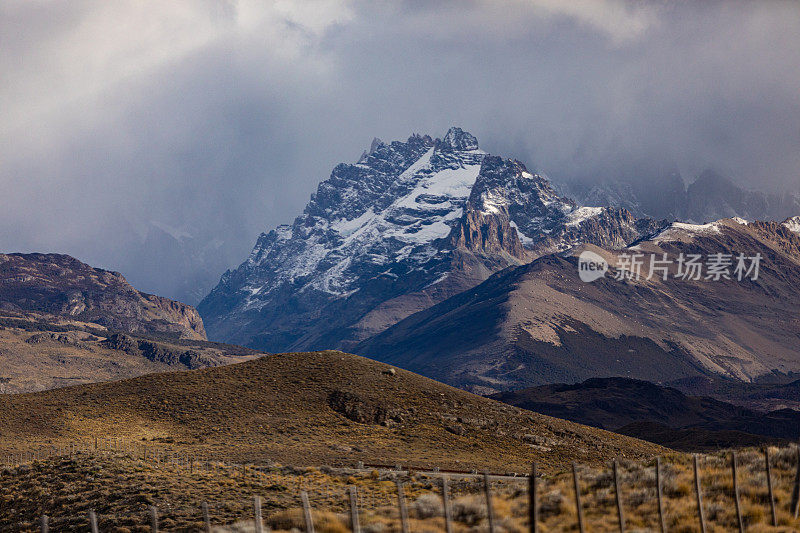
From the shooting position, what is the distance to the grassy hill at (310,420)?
84.6 meters

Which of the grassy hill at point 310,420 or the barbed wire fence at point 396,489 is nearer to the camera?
the barbed wire fence at point 396,489

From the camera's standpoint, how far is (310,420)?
9644 centimetres

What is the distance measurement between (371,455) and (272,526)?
167 feet

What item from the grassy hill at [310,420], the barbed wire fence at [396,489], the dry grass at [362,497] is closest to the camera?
the barbed wire fence at [396,489]

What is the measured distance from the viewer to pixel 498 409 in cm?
11050

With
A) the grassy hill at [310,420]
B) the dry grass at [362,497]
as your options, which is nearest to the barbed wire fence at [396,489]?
the dry grass at [362,497]

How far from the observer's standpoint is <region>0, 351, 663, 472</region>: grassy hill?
3332 inches

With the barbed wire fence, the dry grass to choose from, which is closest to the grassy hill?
the barbed wire fence

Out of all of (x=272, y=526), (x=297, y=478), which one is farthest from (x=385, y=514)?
(x=297, y=478)

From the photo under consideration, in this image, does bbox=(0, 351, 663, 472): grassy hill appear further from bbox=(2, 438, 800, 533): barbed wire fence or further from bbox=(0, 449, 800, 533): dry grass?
bbox=(0, 449, 800, 533): dry grass

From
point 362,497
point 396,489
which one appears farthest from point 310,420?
point 362,497

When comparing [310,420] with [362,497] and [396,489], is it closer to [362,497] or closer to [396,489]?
[396,489]

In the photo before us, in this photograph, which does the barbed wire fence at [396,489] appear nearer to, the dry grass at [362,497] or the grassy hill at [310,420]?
the dry grass at [362,497]

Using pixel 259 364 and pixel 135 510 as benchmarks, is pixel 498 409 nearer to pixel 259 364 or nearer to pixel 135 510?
pixel 259 364
